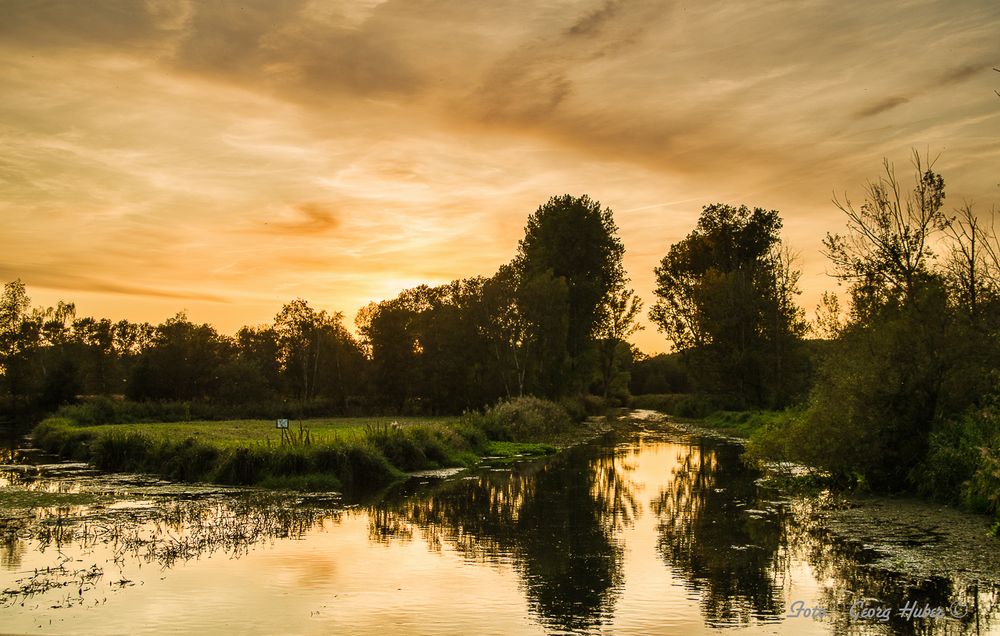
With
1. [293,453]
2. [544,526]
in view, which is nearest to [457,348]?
[293,453]

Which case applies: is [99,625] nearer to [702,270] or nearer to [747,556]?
[747,556]

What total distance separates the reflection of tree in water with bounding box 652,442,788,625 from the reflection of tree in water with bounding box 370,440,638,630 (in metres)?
1.30

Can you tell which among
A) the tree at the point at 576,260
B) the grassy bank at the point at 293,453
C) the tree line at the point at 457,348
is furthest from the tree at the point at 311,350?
the grassy bank at the point at 293,453

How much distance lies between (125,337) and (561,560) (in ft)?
462

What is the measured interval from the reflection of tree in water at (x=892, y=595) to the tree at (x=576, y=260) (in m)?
52.1

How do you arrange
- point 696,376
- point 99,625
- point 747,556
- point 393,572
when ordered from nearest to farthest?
point 99,625
point 393,572
point 747,556
point 696,376

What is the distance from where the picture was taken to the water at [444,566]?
1169 centimetres

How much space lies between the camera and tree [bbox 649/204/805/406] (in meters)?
60.8

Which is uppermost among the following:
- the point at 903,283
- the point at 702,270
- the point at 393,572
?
the point at 702,270

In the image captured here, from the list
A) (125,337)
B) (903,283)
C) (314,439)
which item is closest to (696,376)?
(903,283)

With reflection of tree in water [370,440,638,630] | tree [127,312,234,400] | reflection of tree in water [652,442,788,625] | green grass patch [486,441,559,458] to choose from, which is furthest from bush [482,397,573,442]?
tree [127,312,234,400]

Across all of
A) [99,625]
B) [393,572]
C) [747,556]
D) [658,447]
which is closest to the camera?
[99,625]

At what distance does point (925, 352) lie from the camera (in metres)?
22.0

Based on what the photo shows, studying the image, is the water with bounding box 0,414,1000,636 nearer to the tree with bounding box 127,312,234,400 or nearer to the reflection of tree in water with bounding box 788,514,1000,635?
the reflection of tree in water with bounding box 788,514,1000,635
